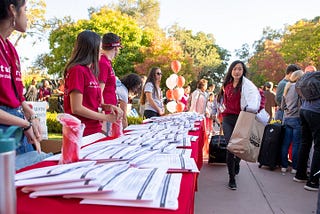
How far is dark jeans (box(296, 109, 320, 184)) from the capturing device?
3631 millimetres

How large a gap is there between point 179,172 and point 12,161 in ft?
2.02

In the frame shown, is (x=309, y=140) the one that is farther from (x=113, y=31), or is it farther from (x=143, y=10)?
(x=143, y=10)

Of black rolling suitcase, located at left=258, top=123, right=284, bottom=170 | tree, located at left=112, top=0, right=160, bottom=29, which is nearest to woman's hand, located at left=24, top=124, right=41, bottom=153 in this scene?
black rolling suitcase, located at left=258, top=123, right=284, bottom=170

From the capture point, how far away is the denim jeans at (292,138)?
457 centimetres

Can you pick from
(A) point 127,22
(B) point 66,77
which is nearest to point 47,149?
(B) point 66,77

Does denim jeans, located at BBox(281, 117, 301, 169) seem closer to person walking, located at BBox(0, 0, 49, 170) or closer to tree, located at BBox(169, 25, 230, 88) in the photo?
person walking, located at BBox(0, 0, 49, 170)

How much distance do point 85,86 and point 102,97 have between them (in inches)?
17.6

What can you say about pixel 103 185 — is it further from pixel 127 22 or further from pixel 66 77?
pixel 127 22

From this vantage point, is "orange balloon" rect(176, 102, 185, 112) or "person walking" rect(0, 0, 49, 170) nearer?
"person walking" rect(0, 0, 49, 170)

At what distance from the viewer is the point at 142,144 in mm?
1680

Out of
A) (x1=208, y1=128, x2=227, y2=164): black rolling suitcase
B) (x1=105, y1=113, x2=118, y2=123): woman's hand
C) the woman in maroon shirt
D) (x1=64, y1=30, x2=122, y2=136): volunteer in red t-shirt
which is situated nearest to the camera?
(x1=64, y1=30, x2=122, y2=136): volunteer in red t-shirt

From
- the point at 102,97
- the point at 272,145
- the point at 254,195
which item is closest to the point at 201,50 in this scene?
the point at 272,145

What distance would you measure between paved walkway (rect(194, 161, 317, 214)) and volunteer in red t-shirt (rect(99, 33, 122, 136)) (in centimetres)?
A: 140

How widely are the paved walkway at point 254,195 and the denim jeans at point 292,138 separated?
218 millimetres
